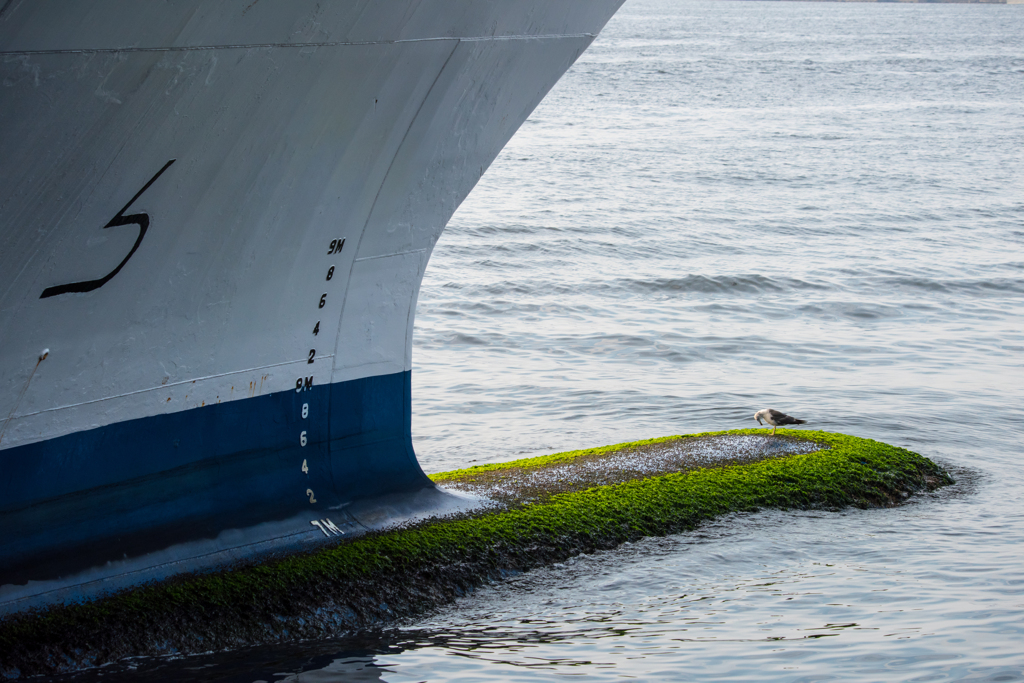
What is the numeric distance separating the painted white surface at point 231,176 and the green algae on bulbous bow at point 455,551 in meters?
0.85

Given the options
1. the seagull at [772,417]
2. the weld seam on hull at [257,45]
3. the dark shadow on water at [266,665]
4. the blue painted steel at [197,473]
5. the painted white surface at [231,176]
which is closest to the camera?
the weld seam on hull at [257,45]

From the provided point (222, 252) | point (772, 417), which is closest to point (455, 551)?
point (222, 252)

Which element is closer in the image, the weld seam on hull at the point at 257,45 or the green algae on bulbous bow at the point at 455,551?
the weld seam on hull at the point at 257,45

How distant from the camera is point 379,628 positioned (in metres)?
4.72

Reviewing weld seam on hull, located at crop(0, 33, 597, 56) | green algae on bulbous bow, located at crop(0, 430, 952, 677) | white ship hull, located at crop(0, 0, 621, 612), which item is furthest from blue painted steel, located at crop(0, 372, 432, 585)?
weld seam on hull, located at crop(0, 33, 597, 56)

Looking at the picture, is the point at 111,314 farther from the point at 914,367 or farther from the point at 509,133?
the point at 914,367

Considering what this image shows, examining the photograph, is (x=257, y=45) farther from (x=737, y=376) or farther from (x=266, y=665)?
(x=737, y=376)

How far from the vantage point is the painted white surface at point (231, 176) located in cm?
381

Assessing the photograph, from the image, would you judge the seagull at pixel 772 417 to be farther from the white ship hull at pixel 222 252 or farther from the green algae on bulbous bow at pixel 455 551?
the white ship hull at pixel 222 252

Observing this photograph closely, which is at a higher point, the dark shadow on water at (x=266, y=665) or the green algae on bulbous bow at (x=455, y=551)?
the green algae on bulbous bow at (x=455, y=551)

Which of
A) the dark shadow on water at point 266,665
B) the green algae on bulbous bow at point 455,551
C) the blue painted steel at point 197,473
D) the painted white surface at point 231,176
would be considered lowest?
the dark shadow on water at point 266,665

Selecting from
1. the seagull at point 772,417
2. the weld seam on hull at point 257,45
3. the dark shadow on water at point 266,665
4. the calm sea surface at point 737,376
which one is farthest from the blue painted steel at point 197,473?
the seagull at point 772,417

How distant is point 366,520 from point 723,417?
441cm

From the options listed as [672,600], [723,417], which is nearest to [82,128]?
[672,600]
